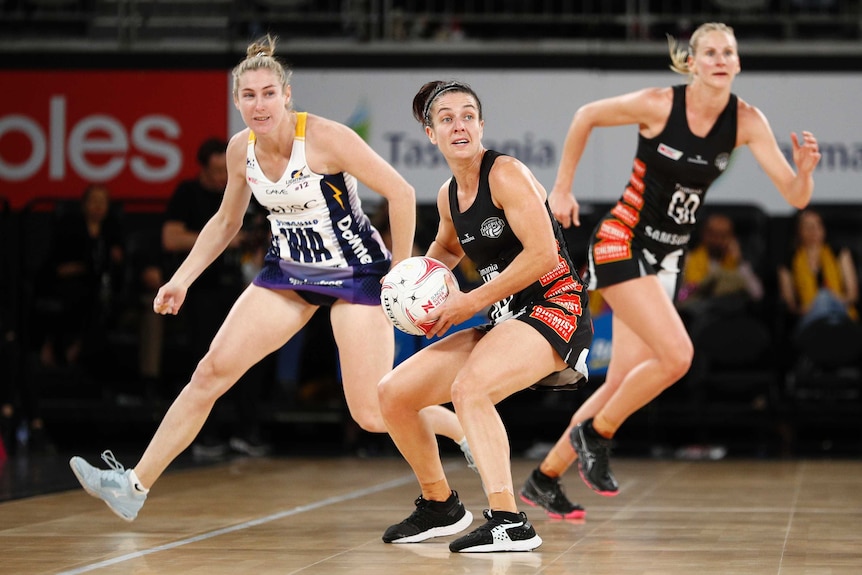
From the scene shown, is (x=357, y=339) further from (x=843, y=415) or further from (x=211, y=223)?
(x=843, y=415)

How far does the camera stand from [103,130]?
423 inches

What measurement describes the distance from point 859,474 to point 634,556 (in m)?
3.98

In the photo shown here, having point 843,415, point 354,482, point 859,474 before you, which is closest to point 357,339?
point 354,482

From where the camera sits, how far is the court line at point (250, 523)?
457 centimetres

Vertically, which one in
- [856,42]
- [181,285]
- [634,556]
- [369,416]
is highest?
[856,42]

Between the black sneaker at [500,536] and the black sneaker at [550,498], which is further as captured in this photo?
the black sneaker at [550,498]

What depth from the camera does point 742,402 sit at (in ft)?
33.1

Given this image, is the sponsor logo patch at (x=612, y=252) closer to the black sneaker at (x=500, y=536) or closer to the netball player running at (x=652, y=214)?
the netball player running at (x=652, y=214)

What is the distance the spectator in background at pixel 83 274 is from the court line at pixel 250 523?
9.67 ft

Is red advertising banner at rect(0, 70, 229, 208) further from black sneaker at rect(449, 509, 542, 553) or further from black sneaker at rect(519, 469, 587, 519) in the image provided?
black sneaker at rect(449, 509, 542, 553)

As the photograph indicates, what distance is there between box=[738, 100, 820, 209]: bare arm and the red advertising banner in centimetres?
557

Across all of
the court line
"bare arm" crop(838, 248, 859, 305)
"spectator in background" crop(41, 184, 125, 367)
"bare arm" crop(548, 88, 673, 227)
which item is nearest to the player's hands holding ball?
the court line

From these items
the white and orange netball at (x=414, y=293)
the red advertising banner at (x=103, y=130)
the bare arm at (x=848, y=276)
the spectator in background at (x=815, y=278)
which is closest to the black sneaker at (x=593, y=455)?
the white and orange netball at (x=414, y=293)

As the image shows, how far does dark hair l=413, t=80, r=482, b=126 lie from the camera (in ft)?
15.5
